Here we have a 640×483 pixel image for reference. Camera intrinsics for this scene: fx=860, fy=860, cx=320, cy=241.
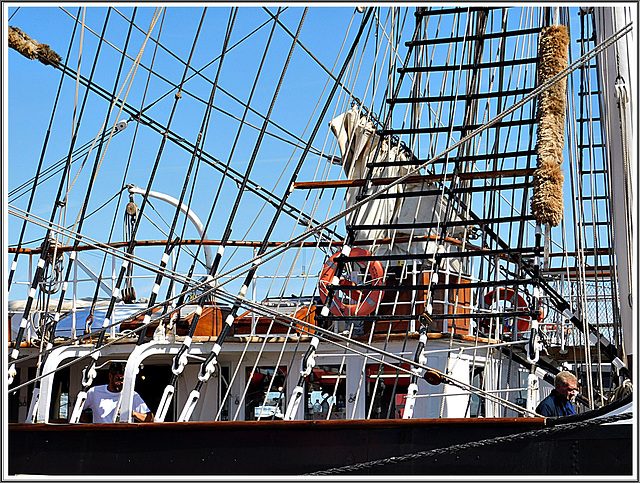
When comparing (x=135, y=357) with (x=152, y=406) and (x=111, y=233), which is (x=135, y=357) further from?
(x=111, y=233)

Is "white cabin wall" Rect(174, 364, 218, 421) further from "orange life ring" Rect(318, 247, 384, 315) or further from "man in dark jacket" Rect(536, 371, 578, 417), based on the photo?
"man in dark jacket" Rect(536, 371, 578, 417)

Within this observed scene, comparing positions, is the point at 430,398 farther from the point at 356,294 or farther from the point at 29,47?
the point at 29,47

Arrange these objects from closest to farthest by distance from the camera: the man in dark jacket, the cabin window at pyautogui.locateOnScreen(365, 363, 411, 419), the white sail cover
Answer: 1. the man in dark jacket
2. the cabin window at pyautogui.locateOnScreen(365, 363, 411, 419)
3. the white sail cover

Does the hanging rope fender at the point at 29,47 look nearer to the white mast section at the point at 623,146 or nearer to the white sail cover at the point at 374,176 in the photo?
the white sail cover at the point at 374,176

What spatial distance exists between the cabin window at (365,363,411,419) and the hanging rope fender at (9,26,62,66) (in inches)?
173

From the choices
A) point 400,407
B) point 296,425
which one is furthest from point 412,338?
point 296,425

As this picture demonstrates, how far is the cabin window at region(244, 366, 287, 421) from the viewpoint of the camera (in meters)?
8.70

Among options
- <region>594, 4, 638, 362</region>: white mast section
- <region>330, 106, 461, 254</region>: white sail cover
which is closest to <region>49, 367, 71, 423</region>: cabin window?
<region>330, 106, 461, 254</region>: white sail cover

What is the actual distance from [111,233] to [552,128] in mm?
8761

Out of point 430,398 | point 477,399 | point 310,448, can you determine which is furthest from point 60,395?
point 310,448

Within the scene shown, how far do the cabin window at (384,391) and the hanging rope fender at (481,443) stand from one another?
2.56 m

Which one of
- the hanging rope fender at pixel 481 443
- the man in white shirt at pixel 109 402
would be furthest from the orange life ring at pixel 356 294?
the hanging rope fender at pixel 481 443

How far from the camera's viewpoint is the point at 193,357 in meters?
8.07

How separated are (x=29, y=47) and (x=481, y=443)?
5662 millimetres
